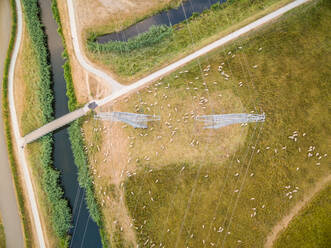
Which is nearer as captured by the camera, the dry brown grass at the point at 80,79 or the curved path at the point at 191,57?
the curved path at the point at 191,57

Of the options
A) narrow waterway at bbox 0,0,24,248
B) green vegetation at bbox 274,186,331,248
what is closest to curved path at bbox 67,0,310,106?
narrow waterway at bbox 0,0,24,248

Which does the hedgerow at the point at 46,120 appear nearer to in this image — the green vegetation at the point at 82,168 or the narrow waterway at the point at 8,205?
the green vegetation at the point at 82,168

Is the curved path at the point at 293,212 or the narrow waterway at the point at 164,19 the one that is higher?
the narrow waterway at the point at 164,19

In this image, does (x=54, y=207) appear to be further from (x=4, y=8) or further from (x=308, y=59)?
(x=308, y=59)

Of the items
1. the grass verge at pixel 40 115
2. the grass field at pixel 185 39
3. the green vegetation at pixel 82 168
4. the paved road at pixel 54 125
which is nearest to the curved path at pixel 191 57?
the grass field at pixel 185 39

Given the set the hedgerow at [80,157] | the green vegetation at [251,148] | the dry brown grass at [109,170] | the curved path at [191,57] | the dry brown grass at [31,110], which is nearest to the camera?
the green vegetation at [251,148]

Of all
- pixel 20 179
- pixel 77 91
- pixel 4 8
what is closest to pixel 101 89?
pixel 77 91
